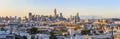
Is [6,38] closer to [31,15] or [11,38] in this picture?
[11,38]

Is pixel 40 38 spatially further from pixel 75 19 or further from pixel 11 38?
pixel 75 19

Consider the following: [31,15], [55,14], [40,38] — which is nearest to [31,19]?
[31,15]

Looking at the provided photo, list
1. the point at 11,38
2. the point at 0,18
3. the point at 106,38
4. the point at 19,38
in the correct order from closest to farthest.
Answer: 1. the point at 106,38
2. the point at 11,38
3. the point at 19,38
4. the point at 0,18

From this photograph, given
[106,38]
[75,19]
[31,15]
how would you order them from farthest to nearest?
[31,15]
[75,19]
[106,38]

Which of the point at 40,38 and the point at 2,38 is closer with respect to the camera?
the point at 2,38

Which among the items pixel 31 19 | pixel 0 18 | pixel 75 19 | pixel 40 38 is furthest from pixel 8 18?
pixel 40 38

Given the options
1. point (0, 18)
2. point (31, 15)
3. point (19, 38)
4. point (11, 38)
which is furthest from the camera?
point (0, 18)

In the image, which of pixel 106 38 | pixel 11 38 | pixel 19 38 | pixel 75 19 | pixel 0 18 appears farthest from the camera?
pixel 0 18

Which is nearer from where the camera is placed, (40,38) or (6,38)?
(6,38)
